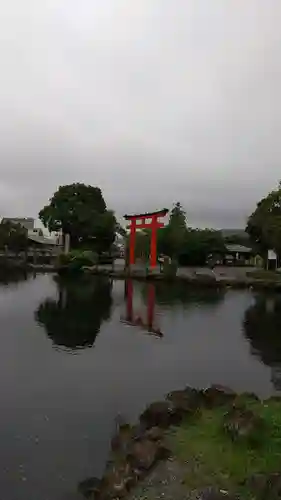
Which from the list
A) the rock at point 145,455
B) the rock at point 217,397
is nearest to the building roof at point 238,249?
the rock at point 217,397

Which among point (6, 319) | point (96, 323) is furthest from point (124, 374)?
point (6, 319)

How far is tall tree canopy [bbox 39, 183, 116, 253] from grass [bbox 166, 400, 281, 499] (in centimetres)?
4475

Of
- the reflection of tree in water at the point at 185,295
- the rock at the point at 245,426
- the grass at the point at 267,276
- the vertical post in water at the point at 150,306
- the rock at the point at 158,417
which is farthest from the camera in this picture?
the grass at the point at 267,276

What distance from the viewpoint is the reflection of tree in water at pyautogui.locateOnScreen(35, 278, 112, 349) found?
13805 millimetres

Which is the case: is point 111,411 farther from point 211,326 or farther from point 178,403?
point 211,326

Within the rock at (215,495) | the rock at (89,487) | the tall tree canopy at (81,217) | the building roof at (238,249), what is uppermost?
the tall tree canopy at (81,217)

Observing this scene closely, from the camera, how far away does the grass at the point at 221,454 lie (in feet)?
15.6

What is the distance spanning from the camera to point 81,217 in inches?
1981

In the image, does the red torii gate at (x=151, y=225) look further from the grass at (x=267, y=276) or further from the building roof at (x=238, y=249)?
the building roof at (x=238, y=249)

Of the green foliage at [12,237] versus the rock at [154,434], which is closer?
the rock at [154,434]

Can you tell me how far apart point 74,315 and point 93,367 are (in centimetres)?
777

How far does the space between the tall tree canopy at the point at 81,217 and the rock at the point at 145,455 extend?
1784 inches

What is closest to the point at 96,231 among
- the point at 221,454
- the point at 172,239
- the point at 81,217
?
the point at 81,217

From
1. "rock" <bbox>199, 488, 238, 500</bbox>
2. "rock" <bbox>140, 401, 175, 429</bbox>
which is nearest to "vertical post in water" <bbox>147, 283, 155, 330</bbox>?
"rock" <bbox>140, 401, 175, 429</bbox>
